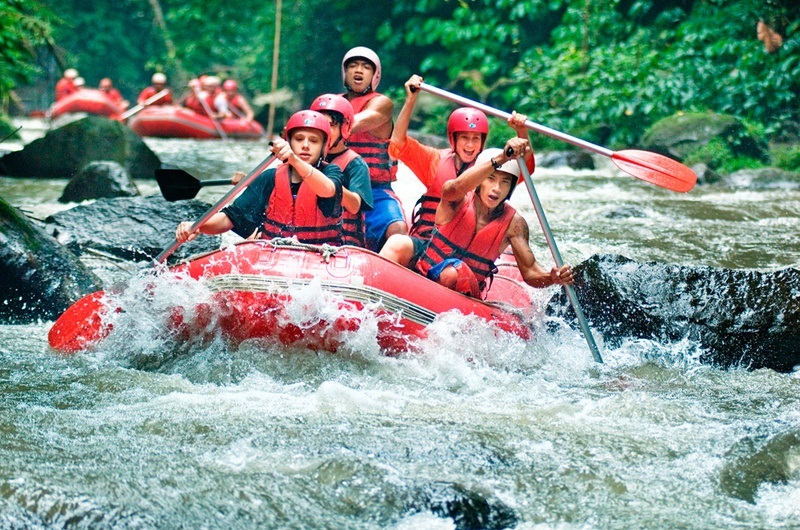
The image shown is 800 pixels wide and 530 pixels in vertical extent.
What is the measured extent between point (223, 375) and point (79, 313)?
94cm

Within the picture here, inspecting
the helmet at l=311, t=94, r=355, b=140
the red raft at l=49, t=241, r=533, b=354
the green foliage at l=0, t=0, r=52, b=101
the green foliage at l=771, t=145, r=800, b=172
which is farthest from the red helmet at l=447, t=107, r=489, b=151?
the green foliage at l=771, t=145, r=800, b=172

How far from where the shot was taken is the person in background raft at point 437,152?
523 cm

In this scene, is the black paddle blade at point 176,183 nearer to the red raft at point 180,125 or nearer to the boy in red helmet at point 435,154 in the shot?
the boy in red helmet at point 435,154

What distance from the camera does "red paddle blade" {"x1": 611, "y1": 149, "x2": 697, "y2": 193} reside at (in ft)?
17.4

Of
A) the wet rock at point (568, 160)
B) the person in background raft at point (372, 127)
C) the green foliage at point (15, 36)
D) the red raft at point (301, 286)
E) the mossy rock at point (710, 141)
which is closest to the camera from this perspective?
the red raft at point (301, 286)

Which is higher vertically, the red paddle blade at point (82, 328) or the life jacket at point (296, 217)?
the life jacket at point (296, 217)

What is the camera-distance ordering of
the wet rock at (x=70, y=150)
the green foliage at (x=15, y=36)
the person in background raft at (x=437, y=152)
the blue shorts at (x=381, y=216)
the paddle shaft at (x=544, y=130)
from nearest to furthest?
the paddle shaft at (x=544, y=130), the person in background raft at (x=437, y=152), the blue shorts at (x=381, y=216), the green foliage at (x=15, y=36), the wet rock at (x=70, y=150)

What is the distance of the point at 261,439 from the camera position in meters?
3.61

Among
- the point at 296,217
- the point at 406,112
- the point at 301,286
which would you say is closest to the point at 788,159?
the point at 406,112

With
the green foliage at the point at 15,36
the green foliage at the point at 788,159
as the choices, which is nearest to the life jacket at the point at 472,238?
the green foliage at the point at 15,36

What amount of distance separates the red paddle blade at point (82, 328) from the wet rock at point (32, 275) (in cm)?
65

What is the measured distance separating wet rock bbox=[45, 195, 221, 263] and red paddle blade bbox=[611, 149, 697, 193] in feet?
10.1

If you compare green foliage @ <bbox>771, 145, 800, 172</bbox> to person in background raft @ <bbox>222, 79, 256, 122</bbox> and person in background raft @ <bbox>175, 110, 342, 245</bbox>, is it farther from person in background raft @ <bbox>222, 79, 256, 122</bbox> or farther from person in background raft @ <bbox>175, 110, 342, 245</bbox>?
person in background raft @ <bbox>222, 79, 256, 122</bbox>

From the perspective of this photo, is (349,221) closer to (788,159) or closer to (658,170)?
(658,170)
